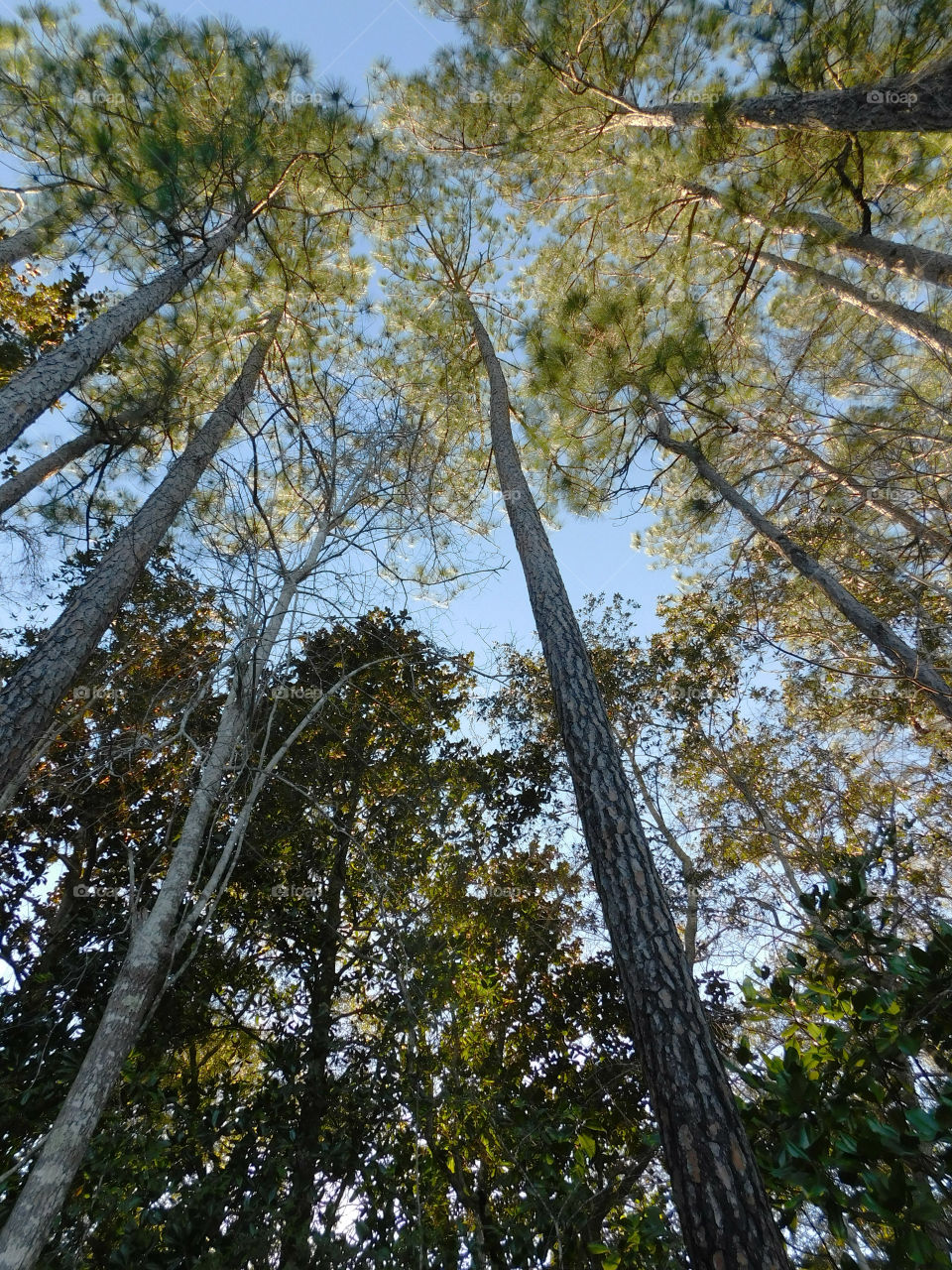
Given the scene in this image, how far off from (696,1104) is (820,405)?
614 centimetres

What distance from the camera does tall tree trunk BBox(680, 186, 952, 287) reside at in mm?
5273

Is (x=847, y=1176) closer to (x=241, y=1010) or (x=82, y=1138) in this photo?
(x=82, y=1138)

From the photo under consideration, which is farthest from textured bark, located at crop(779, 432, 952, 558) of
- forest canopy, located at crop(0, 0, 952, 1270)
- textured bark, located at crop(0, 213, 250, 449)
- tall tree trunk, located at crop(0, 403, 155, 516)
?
tall tree trunk, located at crop(0, 403, 155, 516)

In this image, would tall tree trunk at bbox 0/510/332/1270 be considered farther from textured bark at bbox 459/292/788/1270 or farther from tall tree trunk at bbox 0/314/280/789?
textured bark at bbox 459/292/788/1270

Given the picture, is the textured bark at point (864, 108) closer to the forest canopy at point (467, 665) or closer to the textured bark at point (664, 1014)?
the forest canopy at point (467, 665)

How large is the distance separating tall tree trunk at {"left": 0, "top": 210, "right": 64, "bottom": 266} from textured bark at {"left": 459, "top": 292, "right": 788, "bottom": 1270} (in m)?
7.10

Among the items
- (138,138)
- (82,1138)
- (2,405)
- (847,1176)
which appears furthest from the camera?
(138,138)

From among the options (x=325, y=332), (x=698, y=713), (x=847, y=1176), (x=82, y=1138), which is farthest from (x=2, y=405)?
(x=698, y=713)

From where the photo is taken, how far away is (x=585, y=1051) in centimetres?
503

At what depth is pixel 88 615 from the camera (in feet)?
12.1

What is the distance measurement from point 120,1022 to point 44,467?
217 inches

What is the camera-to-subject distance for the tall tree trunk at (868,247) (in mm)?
5273

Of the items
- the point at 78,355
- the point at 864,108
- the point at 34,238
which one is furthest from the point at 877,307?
the point at 34,238

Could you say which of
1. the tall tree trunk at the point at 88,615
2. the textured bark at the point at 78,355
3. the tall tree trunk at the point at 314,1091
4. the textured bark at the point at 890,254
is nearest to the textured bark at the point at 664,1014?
the tall tree trunk at the point at 314,1091
